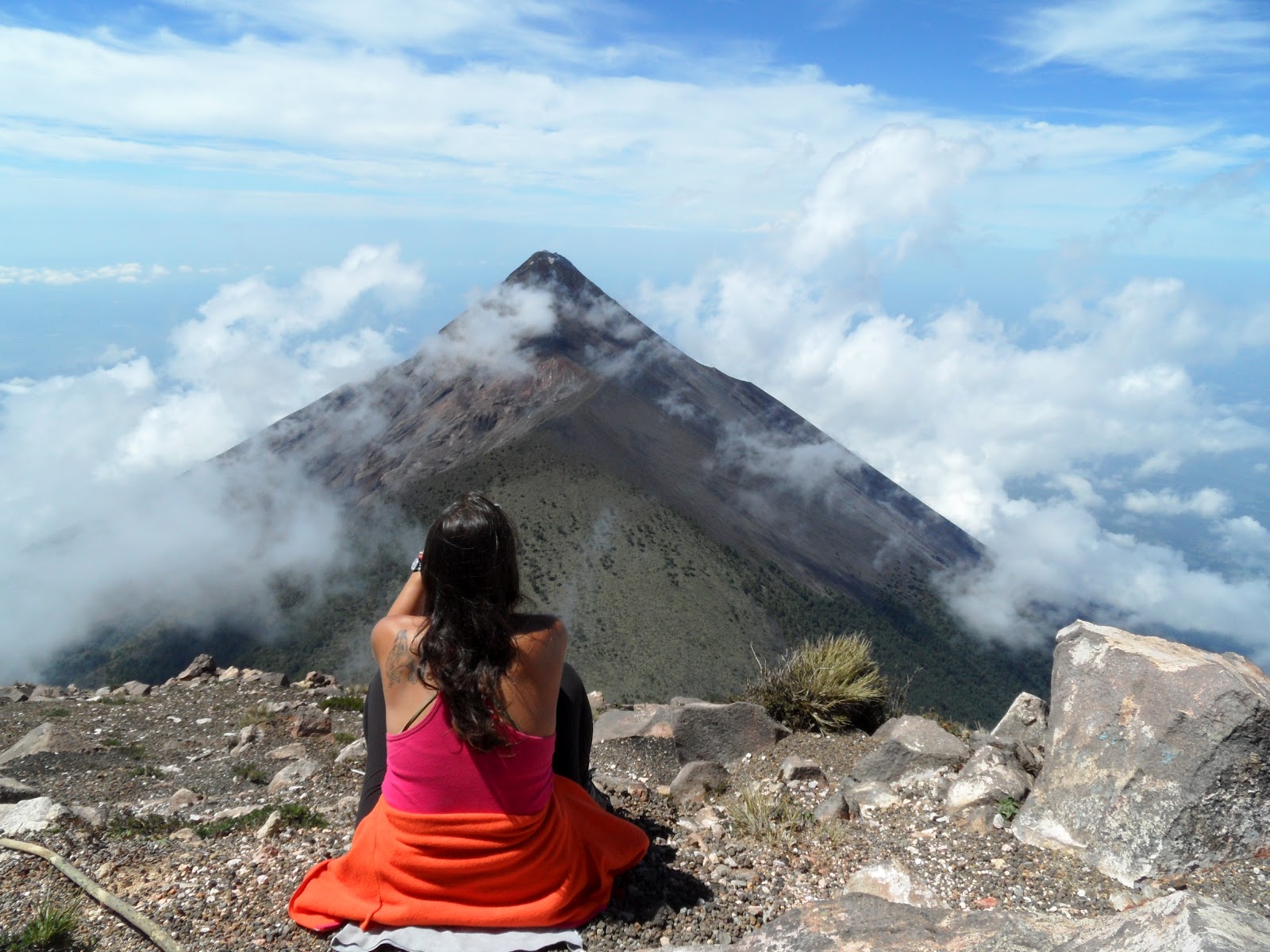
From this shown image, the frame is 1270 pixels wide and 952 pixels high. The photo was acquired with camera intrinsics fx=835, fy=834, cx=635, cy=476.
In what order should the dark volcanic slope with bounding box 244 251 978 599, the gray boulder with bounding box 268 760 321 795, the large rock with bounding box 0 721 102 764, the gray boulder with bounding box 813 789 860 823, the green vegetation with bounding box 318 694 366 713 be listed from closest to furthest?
the gray boulder with bounding box 813 789 860 823 < the gray boulder with bounding box 268 760 321 795 < the large rock with bounding box 0 721 102 764 < the green vegetation with bounding box 318 694 366 713 < the dark volcanic slope with bounding box 244 251 978 599

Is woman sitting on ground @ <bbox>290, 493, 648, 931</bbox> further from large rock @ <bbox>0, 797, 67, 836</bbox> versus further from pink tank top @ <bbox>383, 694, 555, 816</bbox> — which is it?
large rock @ <bbox>0, 797, 67, 836</bbox>

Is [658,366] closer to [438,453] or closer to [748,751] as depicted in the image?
[438,453]

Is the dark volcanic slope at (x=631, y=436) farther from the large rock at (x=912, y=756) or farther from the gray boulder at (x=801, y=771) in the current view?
the large rock at (x=912, y=756)

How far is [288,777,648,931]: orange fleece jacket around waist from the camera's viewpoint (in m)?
3.57

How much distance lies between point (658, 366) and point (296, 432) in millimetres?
34640

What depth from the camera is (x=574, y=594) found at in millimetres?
51906

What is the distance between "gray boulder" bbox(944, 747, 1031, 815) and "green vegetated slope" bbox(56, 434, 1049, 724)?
38780 mm

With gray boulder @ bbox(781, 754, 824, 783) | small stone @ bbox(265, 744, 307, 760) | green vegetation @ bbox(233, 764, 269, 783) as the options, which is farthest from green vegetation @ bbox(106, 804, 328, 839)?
gray boulder @ bbox(781, 754, 824, 783)

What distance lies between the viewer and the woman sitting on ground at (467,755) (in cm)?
348

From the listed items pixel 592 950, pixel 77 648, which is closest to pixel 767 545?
pixel 77 648

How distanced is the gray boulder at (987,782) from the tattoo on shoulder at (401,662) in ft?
13.0

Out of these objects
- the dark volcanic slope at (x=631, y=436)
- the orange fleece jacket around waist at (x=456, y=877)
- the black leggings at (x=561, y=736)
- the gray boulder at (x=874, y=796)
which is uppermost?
the black leggings at (x=561, y=736)

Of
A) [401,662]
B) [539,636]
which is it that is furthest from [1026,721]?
[401,662]

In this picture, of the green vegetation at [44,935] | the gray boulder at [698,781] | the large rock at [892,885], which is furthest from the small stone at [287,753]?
the large rock at [892,885]
